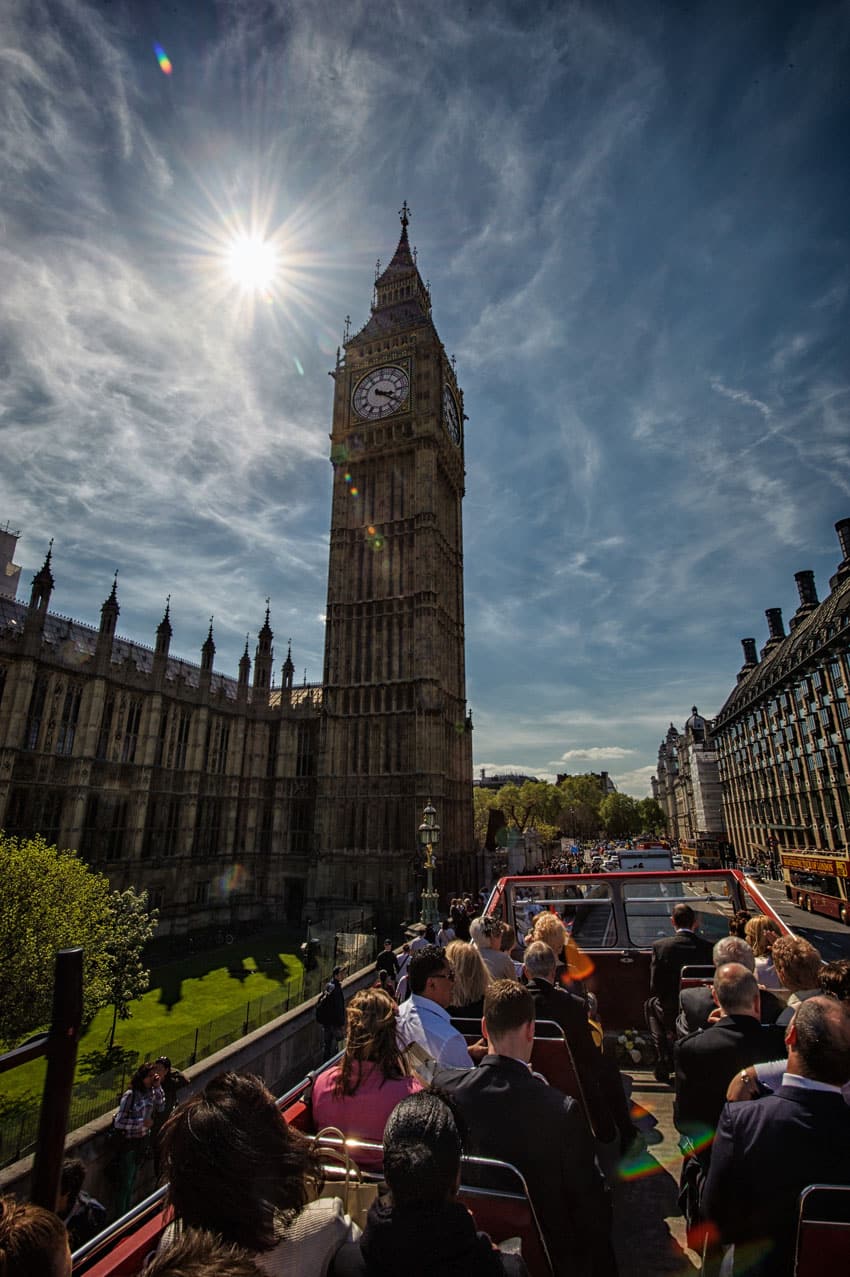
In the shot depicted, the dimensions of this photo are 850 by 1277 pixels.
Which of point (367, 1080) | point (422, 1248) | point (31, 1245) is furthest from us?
point (367, 1080)

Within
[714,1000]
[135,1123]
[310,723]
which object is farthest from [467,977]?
[310,723]

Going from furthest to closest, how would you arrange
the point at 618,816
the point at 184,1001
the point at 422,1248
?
the point at 618,816, the point at 184,1001, the point at 422,1248

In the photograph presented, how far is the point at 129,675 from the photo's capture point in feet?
119

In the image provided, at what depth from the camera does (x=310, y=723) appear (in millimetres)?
45938

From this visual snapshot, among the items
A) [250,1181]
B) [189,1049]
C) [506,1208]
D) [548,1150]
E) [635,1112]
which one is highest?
[250,1181]

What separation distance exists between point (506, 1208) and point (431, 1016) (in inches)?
59.1

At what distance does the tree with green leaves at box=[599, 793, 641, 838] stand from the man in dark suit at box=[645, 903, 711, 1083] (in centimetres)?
11257

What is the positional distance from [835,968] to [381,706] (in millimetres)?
38031

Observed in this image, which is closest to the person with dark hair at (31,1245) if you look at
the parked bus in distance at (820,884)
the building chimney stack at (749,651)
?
the parked bus in distance at (820,884)

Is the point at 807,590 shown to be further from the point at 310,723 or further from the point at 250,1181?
the point at 250,1181

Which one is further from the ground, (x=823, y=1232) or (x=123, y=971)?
(x=823, y=1232)

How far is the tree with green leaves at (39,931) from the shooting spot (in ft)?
46.6

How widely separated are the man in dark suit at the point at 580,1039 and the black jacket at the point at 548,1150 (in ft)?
5.64

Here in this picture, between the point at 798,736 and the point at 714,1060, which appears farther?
the point at 798,736
